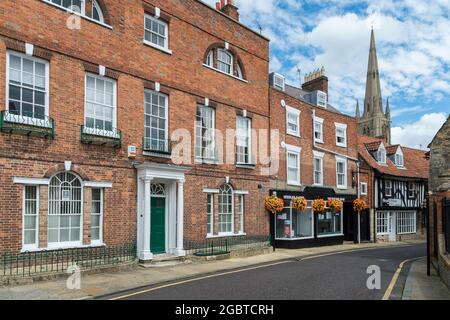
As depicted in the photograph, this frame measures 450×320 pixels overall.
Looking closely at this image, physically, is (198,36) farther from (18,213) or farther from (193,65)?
(18,213)

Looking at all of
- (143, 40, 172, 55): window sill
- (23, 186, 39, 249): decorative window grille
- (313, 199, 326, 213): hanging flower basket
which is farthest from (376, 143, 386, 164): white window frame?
(23, 186, 39, 249): decorative window grille

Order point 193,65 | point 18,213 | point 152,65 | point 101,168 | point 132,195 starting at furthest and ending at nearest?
point 193,65 → point 152,65 → point 132,195 → point 101,168 → point 18,213

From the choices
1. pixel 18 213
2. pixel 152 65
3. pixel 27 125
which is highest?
pixel 152 65

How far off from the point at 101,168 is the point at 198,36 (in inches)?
308

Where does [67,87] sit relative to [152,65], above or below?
below

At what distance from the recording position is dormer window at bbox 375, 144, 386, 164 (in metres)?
33.8

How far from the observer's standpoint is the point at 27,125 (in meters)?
12.7

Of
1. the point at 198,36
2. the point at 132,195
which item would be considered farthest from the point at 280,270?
the point at 198,36

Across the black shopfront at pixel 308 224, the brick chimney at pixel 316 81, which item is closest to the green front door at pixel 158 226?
the black shopfront at pixel 308 224

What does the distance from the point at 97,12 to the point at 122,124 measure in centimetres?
406

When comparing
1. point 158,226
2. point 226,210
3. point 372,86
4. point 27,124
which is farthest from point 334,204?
point 372,86

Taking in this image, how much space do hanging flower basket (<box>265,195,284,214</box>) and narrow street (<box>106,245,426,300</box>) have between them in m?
5.65

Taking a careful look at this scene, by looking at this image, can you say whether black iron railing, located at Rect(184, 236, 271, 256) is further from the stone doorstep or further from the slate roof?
the slate roof

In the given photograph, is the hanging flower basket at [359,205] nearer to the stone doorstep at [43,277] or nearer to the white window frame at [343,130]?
the white window frame at [343,130]
